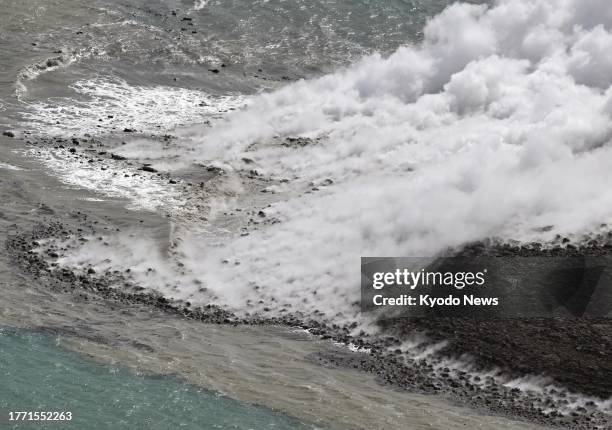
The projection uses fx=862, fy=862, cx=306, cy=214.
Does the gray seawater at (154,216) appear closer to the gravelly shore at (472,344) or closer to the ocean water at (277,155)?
the ocean water at (277,155)

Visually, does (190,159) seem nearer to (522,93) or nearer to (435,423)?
(522,93)

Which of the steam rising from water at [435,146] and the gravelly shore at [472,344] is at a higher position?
the steam rising from water at [435,146]

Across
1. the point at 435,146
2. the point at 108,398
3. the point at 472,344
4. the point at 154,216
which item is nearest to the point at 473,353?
the point at 472,344

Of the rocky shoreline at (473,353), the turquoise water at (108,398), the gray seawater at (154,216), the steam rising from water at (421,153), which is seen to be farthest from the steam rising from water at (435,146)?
the turquoise water at (108,398)

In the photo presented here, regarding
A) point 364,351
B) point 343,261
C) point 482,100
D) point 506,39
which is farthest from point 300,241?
point 506,39
